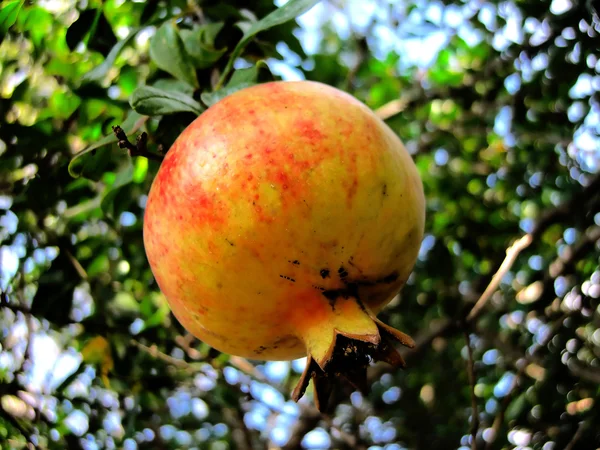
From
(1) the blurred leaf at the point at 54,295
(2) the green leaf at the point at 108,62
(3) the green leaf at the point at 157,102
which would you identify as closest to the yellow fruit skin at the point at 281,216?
(3) the green leaf at the point at 157,102

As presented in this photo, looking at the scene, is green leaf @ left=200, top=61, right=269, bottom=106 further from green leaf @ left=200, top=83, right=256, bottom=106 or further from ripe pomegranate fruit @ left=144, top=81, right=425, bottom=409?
ripe pomegranate fruit @ left=144, top=81, right=425, bottom=409

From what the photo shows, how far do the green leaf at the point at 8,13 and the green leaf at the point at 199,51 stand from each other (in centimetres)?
36

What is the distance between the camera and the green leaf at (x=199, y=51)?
1.29 m

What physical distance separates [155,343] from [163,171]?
0.96m

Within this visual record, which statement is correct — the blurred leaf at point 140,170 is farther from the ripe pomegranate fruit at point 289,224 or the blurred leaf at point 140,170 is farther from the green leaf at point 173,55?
the ripe pomegranate fruit at point 289,224

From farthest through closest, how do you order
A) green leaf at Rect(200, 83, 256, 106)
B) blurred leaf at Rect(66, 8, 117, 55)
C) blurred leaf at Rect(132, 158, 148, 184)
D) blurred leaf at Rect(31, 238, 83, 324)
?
blurred leaf at Rect(132, 158, 148, 184), blurred leaf at Rect(31, 238, 83, 324), blurred leaf at Rect(66, 8, 117, 55), green leaf at Rect(200, 83, 256, 106)

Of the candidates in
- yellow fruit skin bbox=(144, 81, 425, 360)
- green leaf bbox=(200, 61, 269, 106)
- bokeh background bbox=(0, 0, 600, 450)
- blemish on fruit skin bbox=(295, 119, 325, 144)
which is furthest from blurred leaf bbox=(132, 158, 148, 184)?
blemish on fruit skin bbox=(295, 119, 325, 144)

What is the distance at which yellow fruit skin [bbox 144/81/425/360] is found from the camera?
2.86 ft

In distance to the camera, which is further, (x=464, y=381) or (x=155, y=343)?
(x=464, y=381)

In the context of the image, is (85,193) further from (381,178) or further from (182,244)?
(381,178)

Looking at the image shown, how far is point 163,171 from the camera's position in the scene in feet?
3.29

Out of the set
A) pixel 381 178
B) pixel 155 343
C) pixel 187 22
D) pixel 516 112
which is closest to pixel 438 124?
pixel 516 112

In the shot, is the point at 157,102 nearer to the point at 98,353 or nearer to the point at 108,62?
the point at 108,62

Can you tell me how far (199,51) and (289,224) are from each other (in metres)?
0.64
